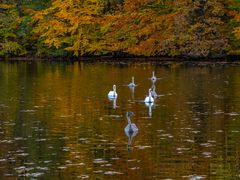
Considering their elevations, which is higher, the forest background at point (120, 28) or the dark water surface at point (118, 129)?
the forest background at point (120, 28)

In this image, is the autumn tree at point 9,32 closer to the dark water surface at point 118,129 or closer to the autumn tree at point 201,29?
the autumn tree at point 201,29

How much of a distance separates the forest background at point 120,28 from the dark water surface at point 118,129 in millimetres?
18466

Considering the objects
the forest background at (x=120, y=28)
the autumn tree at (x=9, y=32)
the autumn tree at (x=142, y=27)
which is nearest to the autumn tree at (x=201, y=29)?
the forest background at (x=120, y=28)

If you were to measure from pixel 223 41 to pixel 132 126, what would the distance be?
4301cm

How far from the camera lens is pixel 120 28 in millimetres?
75625

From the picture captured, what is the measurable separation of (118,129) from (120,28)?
48236 millimetres

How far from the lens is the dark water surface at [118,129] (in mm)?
20969

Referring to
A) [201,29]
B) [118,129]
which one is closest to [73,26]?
[201,29]

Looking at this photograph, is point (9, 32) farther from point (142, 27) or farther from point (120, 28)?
point (142, 27)

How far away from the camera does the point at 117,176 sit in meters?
20.0

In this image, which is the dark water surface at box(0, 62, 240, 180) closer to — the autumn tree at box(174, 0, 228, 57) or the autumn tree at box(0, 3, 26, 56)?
the autumn tree at box(174, 0, 228, 57)

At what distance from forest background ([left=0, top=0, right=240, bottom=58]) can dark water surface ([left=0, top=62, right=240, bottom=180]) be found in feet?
60.6

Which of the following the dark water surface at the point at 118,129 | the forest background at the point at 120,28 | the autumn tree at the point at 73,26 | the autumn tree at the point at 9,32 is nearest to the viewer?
the dark water surface at the point at 118,129

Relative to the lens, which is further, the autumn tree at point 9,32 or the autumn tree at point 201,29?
the autumn tree at point 9,32
